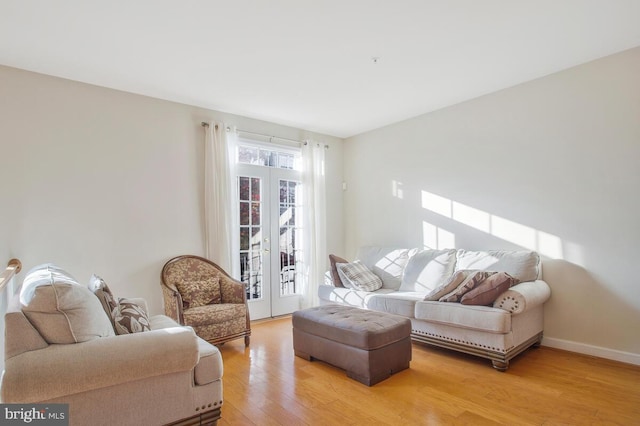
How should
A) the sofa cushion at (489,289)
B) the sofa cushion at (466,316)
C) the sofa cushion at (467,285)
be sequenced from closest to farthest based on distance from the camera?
the sofa cushion at (466,316), the sofa cushion at (489,289), the sofa cushion at (467,285)

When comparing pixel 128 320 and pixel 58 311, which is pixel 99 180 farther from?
pixel 58 311

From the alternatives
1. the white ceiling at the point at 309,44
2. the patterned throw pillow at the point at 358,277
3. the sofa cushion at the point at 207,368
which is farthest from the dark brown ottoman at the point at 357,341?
the white ceiling at the point at 309,44

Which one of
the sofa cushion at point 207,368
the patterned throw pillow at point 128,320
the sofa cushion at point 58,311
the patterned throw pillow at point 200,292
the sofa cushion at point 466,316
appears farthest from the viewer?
the patterned throw pillow at point 200,292

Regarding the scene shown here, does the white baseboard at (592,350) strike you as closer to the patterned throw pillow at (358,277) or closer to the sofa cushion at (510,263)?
the sofa cushion at (510,263)

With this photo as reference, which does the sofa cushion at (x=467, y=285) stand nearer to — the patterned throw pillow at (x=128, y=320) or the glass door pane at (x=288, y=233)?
the glass door pane at (x=288, y=233)

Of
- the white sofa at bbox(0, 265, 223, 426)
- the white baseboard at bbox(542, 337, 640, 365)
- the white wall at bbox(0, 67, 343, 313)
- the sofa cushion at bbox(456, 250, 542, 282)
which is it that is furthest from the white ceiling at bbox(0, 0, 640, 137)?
the white baseboard at bbox(542, 337, 640, 365)

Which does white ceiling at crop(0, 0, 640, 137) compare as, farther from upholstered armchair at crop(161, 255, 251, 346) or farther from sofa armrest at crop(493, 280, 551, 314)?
sofa armrest at crop(493, 280, 551, 314)

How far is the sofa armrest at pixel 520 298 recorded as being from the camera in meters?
2.94

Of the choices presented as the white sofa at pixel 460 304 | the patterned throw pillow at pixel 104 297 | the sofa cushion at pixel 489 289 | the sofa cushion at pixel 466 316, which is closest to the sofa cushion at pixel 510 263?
the white sofa at pixel 460 304

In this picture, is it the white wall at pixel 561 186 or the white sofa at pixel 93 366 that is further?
the white wall at pixel 561 186

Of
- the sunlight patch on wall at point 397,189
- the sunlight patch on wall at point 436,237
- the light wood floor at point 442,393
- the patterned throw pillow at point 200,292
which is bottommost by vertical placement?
the light wood floor at point 442,393

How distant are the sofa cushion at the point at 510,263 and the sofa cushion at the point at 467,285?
38cm

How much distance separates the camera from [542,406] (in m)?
2.36

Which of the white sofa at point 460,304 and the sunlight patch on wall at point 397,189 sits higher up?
the sunlight patch on wall at point 397,189
